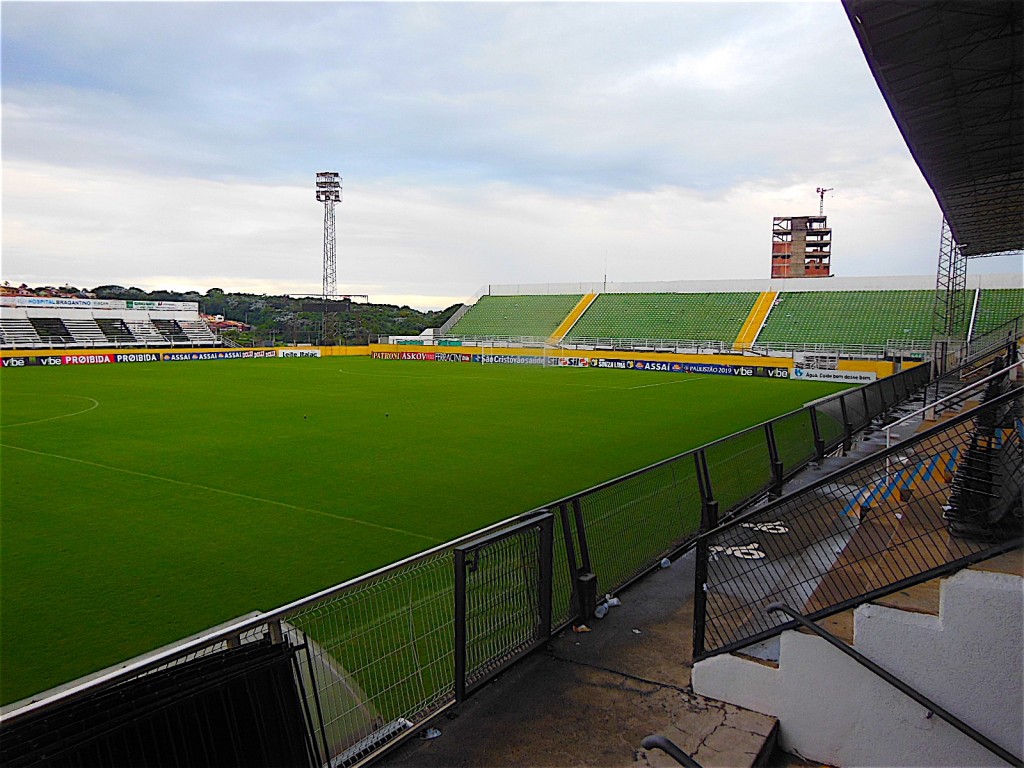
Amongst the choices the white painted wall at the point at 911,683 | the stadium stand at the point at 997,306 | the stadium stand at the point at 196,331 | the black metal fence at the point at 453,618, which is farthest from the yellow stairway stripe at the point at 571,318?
the white painted wall at the point at 911,683

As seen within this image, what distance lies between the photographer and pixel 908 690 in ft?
12.2

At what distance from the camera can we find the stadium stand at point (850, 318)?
1957 inches

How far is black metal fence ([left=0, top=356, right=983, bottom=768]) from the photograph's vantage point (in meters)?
3.87

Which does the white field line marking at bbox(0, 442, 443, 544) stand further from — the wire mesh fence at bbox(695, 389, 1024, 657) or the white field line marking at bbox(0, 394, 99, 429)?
the wire mesh fence at bbox(695, 389, 1024, 657)

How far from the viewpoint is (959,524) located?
4.38 meters

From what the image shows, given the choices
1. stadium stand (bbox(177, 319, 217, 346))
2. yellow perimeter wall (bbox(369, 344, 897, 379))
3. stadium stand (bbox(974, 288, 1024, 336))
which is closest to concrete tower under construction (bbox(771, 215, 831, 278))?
stadium stand (bbox(974, 288, 1024, 336))

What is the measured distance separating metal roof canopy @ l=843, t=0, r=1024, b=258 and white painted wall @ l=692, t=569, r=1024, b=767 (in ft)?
27.7

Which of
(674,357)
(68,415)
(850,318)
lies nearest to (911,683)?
(68,415)

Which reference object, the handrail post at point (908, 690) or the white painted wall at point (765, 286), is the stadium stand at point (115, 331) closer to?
the white painted wall at point (765, 286)

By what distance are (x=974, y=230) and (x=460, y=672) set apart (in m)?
29.2

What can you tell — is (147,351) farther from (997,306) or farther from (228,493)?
(997,306)

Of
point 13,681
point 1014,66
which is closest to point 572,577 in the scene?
point 13,681

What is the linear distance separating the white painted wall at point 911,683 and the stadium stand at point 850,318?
49.3 m

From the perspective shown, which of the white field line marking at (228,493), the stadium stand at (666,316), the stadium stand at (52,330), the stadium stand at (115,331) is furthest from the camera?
the stadium stand at (115,331)
